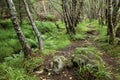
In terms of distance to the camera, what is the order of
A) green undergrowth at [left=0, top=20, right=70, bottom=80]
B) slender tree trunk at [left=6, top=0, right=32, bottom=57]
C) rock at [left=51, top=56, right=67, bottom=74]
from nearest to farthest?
green undergrowth at [left=0, top=20, right=70, bottom=80], rock at [left=51, top=56, right=67, bottom=74], slender tree trunk at [left=6, top=0, right=32, bottom=57]

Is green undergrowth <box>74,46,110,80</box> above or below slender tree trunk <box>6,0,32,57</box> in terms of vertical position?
below

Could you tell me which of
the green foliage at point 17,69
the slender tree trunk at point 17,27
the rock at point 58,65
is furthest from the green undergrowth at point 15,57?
the rock at point 58,65

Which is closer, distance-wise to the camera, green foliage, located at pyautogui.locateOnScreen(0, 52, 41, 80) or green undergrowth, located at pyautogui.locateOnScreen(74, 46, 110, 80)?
green undergrowth, located at pyautogui.locateOnScreen(74, 46, 110, 80)

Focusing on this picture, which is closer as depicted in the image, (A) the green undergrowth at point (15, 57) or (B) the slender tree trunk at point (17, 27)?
(A) the green undergrowth at point (15, 57)

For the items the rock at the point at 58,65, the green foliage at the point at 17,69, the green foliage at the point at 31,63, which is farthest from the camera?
the green foliage at the point at 31,63

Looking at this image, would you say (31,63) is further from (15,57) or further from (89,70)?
(89,70)

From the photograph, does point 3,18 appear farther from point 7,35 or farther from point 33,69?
point 33,69

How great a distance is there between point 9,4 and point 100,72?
Answer: 4.08m

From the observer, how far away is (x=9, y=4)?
6.68m

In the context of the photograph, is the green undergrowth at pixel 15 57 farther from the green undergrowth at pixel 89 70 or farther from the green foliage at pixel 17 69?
the green undergrowth at pixel 89 70

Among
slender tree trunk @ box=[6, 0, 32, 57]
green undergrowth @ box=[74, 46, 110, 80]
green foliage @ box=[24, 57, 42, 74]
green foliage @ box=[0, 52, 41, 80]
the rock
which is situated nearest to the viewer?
green undergrowth @ box=[74, 46, 110, 80]

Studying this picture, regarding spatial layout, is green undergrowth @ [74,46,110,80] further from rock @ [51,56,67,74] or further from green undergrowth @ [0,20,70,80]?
green undergrowth @ [0,20,70,80]

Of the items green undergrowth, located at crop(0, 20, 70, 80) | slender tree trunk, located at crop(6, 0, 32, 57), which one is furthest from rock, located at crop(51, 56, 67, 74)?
slender tree trunk, located at crop(6, 0, 32, 57)

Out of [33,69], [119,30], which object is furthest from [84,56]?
[119,30]
